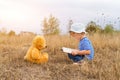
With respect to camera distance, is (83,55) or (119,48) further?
(119,48)

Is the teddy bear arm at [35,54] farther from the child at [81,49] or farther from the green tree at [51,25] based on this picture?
the green tree at [51,25]

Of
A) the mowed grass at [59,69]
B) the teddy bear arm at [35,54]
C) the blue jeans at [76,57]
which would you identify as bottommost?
the mowed grass at [59,69]

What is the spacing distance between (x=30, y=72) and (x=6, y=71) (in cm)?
A: 36

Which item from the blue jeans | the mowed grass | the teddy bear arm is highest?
the teddy bear arm

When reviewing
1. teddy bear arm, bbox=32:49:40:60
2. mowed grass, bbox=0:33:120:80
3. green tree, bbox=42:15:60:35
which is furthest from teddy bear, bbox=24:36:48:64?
green tree, bbox=42:15:60:35

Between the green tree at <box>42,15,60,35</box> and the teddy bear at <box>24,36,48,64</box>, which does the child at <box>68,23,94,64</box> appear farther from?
the green tree at <box>42,15,60,35</box>

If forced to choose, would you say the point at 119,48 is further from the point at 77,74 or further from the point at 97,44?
the point at 77,74

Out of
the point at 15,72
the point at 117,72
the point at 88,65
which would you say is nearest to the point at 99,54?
the point at 88,65

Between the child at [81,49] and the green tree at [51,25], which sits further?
the green tree at [51,25]

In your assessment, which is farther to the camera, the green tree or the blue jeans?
the green tree

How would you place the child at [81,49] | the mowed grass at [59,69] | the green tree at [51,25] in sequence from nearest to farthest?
the mowed grass at [59,69]
the child at [81,49]
the green tree at [51,25]

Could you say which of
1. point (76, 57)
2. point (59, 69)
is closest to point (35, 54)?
point (59, 69)

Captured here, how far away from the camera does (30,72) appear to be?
17.5ft

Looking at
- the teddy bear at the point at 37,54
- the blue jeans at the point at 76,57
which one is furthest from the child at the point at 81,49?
the teddy bear at the point at 37,54
